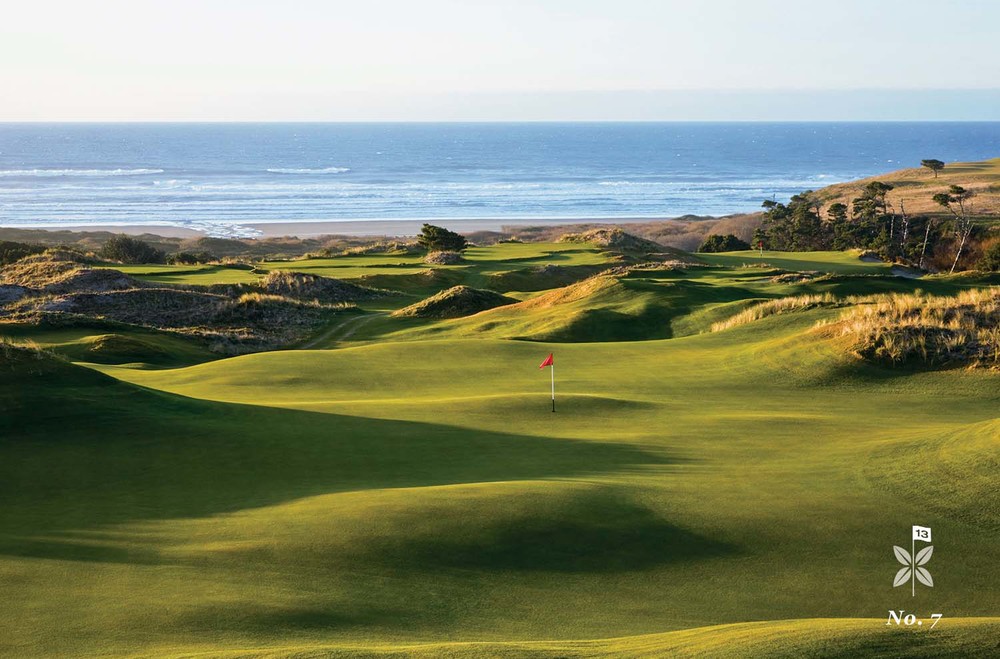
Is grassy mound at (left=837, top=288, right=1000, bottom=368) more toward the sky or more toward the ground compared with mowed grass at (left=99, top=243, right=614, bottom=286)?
more toward the ground

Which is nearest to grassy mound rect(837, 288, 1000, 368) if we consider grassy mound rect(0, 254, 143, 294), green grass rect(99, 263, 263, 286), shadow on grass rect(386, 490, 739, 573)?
shadow on grass rect(386, 490, 739, 573)

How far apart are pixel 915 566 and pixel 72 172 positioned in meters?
196

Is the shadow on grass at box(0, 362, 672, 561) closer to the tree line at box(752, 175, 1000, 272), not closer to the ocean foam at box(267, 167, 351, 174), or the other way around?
the tree line at box(752, 175, 1000, 272)

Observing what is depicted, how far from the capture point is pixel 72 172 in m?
184

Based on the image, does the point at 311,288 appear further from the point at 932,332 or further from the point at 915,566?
the point at 915,566

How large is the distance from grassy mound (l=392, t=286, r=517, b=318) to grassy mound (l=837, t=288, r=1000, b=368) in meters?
20.0

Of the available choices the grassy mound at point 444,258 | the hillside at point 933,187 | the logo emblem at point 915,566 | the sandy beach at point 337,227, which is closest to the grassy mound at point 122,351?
the logo emblem at point 915,566

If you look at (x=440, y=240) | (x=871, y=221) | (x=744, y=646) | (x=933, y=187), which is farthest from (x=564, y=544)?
(x=933, y=187)

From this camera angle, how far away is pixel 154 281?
45.9m

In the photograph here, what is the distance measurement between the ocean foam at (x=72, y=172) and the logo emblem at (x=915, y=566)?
187 meters

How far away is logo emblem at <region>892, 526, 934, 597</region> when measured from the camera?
9461 millimetres

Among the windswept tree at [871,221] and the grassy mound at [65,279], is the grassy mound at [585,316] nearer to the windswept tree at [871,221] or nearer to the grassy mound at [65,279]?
the grassy mound at [65,279]

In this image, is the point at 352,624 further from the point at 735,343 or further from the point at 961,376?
the point at 735,343

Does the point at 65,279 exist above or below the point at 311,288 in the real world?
above
